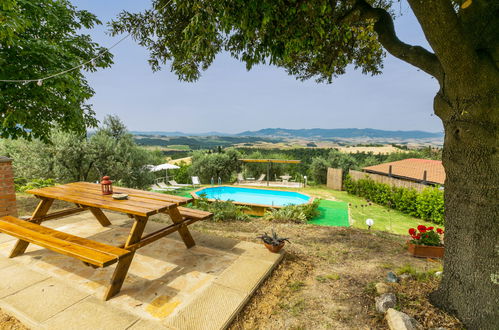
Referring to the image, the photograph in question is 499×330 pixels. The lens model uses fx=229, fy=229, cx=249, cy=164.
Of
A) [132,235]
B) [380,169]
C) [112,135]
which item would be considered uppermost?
[112,135]

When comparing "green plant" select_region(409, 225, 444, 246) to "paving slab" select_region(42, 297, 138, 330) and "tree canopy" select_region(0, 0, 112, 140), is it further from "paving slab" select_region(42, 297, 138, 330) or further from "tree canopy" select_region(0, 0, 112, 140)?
"tree canopy" select_region(0, 0, 112, 140)

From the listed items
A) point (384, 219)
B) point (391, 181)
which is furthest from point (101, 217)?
point (391, 181)

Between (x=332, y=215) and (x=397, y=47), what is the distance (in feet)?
32.3

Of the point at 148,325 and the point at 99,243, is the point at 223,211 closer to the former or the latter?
the point at 99,243

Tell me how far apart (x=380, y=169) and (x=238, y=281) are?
68.2ft

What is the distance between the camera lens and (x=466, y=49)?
1917mm

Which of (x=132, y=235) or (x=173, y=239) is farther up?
(x=132, y=235)

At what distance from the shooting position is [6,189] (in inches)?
177

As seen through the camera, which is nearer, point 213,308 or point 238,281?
point 213,308

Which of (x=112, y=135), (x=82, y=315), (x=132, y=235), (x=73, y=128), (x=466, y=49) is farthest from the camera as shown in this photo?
(x=112, y=135)

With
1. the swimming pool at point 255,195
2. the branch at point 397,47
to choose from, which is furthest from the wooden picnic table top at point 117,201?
the swimming pool at point 255,195

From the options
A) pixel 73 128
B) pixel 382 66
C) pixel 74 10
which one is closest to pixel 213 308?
pixel 382 66

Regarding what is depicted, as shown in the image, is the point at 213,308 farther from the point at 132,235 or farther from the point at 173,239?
the point at 173,239

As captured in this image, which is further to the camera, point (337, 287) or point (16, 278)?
point (337, 287)
